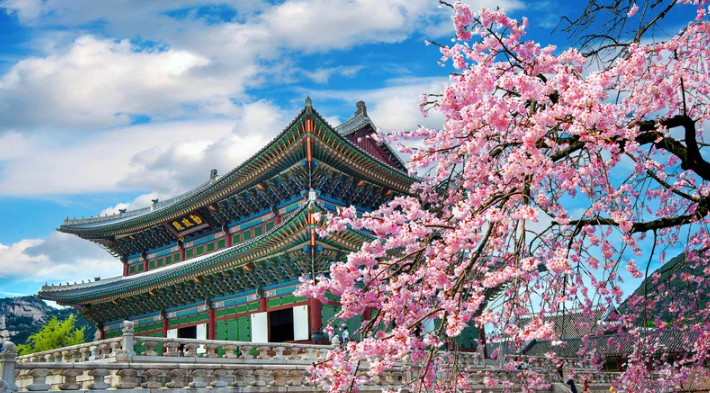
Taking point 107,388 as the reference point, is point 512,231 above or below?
above

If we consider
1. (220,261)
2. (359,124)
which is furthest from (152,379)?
(359,124)

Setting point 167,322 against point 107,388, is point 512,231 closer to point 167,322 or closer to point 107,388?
point 107,388

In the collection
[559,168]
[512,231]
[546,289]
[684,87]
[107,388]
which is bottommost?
[107,388]

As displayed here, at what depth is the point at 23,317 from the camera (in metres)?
91.7

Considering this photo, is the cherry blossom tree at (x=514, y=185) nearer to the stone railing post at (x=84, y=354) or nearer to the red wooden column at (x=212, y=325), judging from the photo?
the stone railing post at (x=84, y=354)

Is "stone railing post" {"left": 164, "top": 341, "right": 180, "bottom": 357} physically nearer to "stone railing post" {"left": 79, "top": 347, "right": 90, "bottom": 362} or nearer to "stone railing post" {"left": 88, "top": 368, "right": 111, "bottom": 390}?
"stone railing post" {"left": 79, "top": 347, "right": 90, "bottom": 362}

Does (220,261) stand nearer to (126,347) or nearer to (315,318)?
(315,318)

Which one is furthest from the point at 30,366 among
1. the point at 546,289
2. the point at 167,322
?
the point at 167,322

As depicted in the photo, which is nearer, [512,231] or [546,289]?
[512,231]

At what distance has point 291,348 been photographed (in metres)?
17.2

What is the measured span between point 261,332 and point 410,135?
1485 centimetres

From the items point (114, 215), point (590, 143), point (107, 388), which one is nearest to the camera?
point (590, 143)

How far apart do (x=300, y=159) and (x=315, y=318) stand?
20.5 ft

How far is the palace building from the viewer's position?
2103 cm
